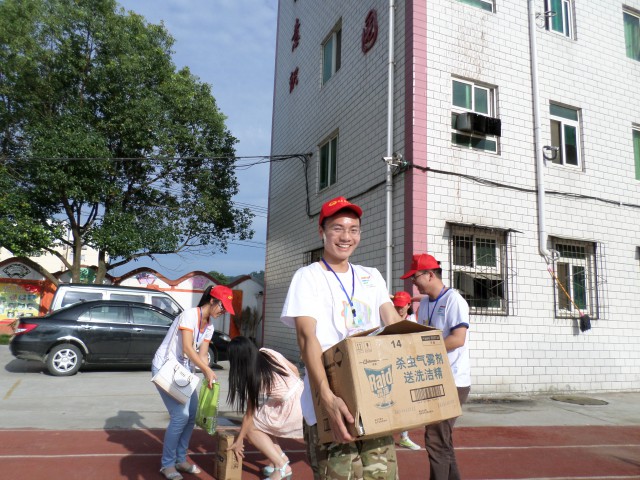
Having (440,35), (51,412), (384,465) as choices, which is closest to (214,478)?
(384,465)

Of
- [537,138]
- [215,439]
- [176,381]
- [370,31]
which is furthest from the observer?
[370,31]

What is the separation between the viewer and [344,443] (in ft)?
6.82

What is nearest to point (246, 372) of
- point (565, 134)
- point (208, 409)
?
point (208, 409)

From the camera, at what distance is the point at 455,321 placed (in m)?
3.67

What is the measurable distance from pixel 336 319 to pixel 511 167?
829 cm

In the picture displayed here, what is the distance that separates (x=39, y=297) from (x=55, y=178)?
5.20m

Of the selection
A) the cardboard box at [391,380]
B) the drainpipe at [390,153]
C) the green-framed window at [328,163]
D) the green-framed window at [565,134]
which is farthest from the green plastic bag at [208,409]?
the green-framed window at [565,134]

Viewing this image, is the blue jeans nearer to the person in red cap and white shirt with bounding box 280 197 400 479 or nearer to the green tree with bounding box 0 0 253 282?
the person in red cap and white shirt with bounding box 280 197 400 479

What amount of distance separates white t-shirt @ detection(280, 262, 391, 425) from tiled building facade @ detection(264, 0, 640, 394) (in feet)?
20.3

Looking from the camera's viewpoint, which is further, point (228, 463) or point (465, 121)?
point (465, 121)

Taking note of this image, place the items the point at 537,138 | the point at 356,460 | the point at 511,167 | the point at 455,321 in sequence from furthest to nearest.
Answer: the point at 537,138 < the point at 511,167 < the point at 455,321 < the point at 356,460

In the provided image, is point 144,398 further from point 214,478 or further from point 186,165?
point 186,165

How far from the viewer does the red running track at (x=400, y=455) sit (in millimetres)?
4641

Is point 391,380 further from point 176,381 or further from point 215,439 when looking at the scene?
point 215,439
